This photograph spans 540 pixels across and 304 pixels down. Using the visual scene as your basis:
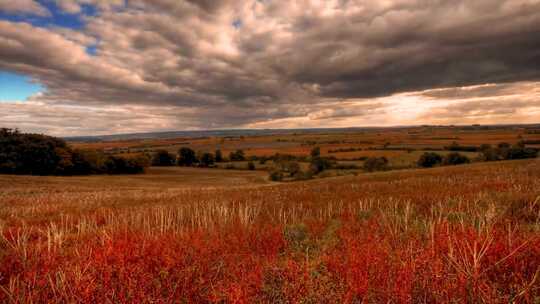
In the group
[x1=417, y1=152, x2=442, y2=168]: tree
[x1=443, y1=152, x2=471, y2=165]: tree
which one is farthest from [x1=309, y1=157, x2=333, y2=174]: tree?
[x1=443, y1=152, x2=471, y2=165]: tree

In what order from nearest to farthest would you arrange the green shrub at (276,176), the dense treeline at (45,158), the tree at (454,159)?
the dense treeline at (45,158) < the green shrub at (276,176) < the tree at (454,159)

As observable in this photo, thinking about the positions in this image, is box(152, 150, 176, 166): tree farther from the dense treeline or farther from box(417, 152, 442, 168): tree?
box(417, 152, 442, 168): tree

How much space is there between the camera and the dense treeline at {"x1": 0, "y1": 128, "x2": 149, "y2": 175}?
238 feet

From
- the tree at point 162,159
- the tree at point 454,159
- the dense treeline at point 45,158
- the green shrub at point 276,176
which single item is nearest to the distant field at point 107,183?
the green shrub at point 276,176

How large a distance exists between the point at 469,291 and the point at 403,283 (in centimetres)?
84

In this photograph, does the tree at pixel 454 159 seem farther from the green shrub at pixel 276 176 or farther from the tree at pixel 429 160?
the green shrub at pixel 276 176

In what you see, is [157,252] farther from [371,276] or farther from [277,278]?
[371,276]

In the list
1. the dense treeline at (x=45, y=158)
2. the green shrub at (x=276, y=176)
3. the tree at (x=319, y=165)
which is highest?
the dense treeline at (x=45, y=158)

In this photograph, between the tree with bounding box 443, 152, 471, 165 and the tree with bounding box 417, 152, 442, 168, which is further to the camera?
the tree with bounding box 417, 152, 442, 168

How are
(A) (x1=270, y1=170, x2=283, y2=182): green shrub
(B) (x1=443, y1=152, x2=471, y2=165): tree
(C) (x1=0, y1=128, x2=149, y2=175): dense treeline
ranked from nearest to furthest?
(C) (x1=0, y1=128, x2=149, y2=175): dense treeline
(A) (x1=270, y1=170, x2=283, y2=182): green shrub
(B) (x1=443, y1=152, x2=471, y2=165): tree

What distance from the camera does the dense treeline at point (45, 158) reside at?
7256cm

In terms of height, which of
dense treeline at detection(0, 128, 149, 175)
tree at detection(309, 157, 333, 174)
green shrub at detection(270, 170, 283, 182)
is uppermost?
dense treeline at detection(0, 128, 149, 175)

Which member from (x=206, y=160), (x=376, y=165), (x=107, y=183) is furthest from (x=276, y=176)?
(x=206, y=160)

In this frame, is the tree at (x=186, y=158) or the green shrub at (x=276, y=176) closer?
the green shrub at (x=276, y=176)
